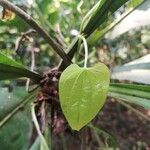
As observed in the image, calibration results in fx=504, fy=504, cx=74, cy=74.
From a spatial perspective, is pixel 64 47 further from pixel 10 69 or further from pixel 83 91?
pixel 83 91

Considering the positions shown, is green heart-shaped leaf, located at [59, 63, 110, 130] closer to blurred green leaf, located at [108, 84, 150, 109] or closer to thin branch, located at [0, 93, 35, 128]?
blurred green leaf, located at [108, 84, 150, 109]

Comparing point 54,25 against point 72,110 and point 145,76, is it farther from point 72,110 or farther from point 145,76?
point 72,110

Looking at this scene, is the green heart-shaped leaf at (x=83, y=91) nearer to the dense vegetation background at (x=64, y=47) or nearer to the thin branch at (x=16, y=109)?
the dense vegetation background at (x=64, y=47)

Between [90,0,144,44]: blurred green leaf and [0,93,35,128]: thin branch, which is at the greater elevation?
[90,0,144,44]: blurred green leaf

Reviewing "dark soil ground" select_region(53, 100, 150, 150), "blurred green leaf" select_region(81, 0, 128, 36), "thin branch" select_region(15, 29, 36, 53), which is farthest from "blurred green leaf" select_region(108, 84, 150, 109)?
"dark soil ground" select_region(53, 100, 150, 150)

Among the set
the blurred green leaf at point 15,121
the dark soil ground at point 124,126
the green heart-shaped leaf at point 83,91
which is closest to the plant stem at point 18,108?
the blurred green leaf at point 15,121

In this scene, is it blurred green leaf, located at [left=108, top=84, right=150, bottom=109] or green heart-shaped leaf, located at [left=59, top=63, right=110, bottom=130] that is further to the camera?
blurred green leaf, located at [left=108, top=84, right=150, bottom=109]
